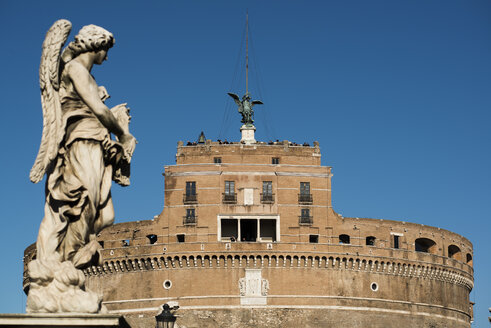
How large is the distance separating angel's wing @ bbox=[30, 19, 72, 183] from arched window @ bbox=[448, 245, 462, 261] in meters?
69.2

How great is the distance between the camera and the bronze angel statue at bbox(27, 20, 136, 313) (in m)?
5.96

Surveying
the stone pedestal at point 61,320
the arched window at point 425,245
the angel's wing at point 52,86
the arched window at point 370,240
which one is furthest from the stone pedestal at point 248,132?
the stone pedestal at point 61,320

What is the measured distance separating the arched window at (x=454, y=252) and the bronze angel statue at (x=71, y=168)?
68.8m

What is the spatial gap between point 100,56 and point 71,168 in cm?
89

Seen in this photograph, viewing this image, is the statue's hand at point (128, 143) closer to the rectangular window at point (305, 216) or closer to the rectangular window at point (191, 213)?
the rectangular window at point (191, 213)

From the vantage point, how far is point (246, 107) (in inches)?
2938

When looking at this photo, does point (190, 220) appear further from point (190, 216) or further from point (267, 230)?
point (267, 230)

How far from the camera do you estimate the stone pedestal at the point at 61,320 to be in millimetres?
5562

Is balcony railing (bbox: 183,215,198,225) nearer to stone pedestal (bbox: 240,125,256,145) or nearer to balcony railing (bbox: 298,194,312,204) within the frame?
balcony railing (bbox: 298,194,312,204)

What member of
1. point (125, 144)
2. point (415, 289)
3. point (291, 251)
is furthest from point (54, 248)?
point (415, 289)

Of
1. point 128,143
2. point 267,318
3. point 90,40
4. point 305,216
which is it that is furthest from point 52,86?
point 305,216

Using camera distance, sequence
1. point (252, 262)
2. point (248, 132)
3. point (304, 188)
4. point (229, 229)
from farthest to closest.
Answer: point (248, 132), point (229, 229), point (304, 188), point (252, 262)

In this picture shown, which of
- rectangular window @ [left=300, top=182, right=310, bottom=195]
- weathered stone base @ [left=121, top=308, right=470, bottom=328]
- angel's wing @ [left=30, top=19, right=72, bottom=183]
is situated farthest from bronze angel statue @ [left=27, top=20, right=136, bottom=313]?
rectangular window @ [left=300, top=182, right=310, bottom=195]

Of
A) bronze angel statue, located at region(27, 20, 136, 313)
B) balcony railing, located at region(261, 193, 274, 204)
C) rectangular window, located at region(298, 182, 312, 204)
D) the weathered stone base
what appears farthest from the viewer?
rectangular window, located at region(298, 182, 312, 204)
